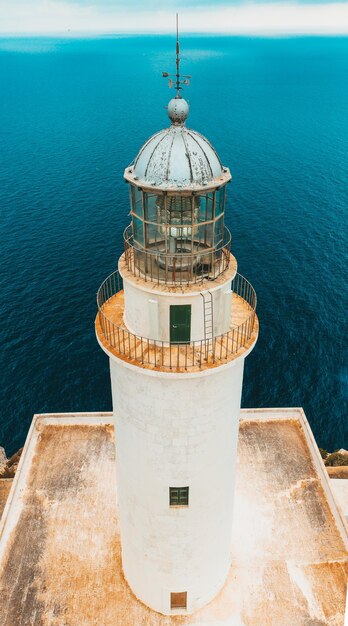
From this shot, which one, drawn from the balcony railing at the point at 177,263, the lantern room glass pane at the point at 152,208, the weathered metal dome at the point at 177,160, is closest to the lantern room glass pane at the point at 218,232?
the balcony railing at the point at 177,263

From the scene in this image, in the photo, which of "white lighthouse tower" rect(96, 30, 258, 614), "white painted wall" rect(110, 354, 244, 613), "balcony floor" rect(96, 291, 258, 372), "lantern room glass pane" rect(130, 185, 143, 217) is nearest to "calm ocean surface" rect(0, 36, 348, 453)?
"white painted wall" rect(110, 354, 244, 613)

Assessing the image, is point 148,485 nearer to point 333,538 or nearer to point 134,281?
point 134,281

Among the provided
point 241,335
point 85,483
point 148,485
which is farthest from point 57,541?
point 241,335

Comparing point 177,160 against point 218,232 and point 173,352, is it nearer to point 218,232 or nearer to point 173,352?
point 218,232

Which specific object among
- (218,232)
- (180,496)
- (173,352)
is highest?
(218,232)

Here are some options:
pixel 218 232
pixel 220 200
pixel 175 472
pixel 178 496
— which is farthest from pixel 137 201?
pixel 178 496

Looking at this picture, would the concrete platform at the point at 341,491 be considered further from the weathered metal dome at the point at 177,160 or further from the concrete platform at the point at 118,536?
the weathered metal dome at the point at 177,160

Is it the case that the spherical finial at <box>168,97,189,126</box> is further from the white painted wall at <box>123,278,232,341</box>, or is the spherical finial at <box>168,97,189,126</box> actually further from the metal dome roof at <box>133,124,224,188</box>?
the white painted wall at <box>123,278,232,341</box>
